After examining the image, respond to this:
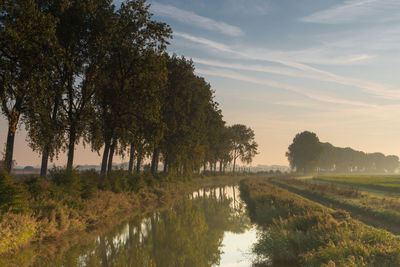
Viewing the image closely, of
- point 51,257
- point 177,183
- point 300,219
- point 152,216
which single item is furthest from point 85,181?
point 177,183

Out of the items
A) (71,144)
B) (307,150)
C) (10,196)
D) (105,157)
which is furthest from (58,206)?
(307,150)

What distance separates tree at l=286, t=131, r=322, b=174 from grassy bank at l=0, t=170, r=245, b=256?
129 metres

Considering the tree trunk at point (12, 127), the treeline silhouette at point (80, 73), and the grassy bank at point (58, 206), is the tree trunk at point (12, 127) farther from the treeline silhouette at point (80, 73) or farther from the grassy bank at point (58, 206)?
the grassy bank at point (58, 206)

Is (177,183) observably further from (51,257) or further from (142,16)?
(51,257)

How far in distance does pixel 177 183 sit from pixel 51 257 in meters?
33.6

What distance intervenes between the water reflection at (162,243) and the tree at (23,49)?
894 centimetres

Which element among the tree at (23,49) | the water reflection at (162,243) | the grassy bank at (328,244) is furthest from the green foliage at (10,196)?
the grassy bank at (328,244)

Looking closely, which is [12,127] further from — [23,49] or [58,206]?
[58,206]

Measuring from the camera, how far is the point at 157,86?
2930cm

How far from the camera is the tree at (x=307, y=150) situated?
474 feet

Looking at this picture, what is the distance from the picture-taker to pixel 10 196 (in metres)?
13.8

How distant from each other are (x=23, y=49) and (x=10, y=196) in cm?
1113

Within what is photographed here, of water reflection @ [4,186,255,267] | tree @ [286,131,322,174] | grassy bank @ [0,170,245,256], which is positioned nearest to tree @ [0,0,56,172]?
grassy bank @ [0,170,245,256]

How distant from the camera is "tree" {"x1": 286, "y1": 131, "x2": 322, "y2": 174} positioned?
5694 inches
